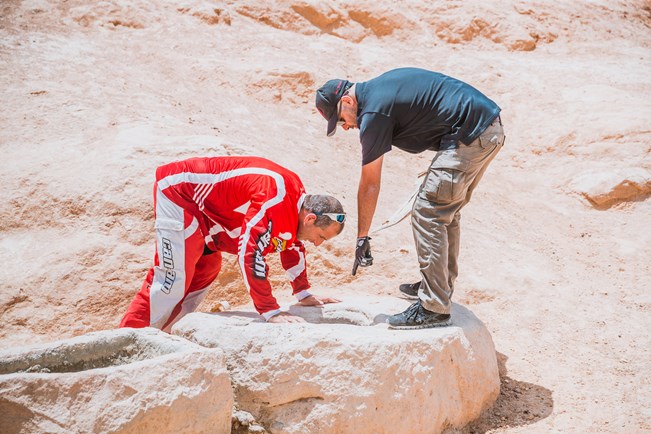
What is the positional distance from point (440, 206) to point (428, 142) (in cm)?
40

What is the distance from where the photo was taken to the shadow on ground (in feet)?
12.5

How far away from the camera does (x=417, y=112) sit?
12.3 feet

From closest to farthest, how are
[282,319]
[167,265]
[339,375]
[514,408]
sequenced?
1. [339,375]
2. [282,319]
3. [514,408]
4. [167,265]

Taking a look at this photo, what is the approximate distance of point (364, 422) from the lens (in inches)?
129

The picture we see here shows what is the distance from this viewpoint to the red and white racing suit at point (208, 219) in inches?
153

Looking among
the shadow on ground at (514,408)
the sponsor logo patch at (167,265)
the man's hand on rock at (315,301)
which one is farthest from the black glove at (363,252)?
the sponsor logo patch at (167,265)

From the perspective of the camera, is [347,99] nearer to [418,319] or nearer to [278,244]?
[278,244]

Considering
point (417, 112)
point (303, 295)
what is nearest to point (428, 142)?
point (417, 112)

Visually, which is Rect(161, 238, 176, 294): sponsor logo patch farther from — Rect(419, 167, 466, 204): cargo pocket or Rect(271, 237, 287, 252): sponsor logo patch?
Rect(419, 167, 466, 204): cargo pocket

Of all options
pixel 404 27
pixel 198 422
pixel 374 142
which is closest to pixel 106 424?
pixel 198 422

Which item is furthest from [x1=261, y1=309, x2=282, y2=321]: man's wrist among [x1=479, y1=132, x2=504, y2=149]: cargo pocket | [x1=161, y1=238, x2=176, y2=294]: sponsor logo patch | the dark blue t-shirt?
[x1=479, y1=132, x2=504, y2=149]: cargo pocket

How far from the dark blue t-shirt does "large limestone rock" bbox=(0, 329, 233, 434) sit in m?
1.49

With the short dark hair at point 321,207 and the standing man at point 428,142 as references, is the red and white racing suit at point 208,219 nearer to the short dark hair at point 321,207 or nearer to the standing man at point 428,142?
the short dark hair at point 321,207

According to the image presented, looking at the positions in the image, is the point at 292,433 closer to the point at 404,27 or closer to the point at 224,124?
the point at 224,124
